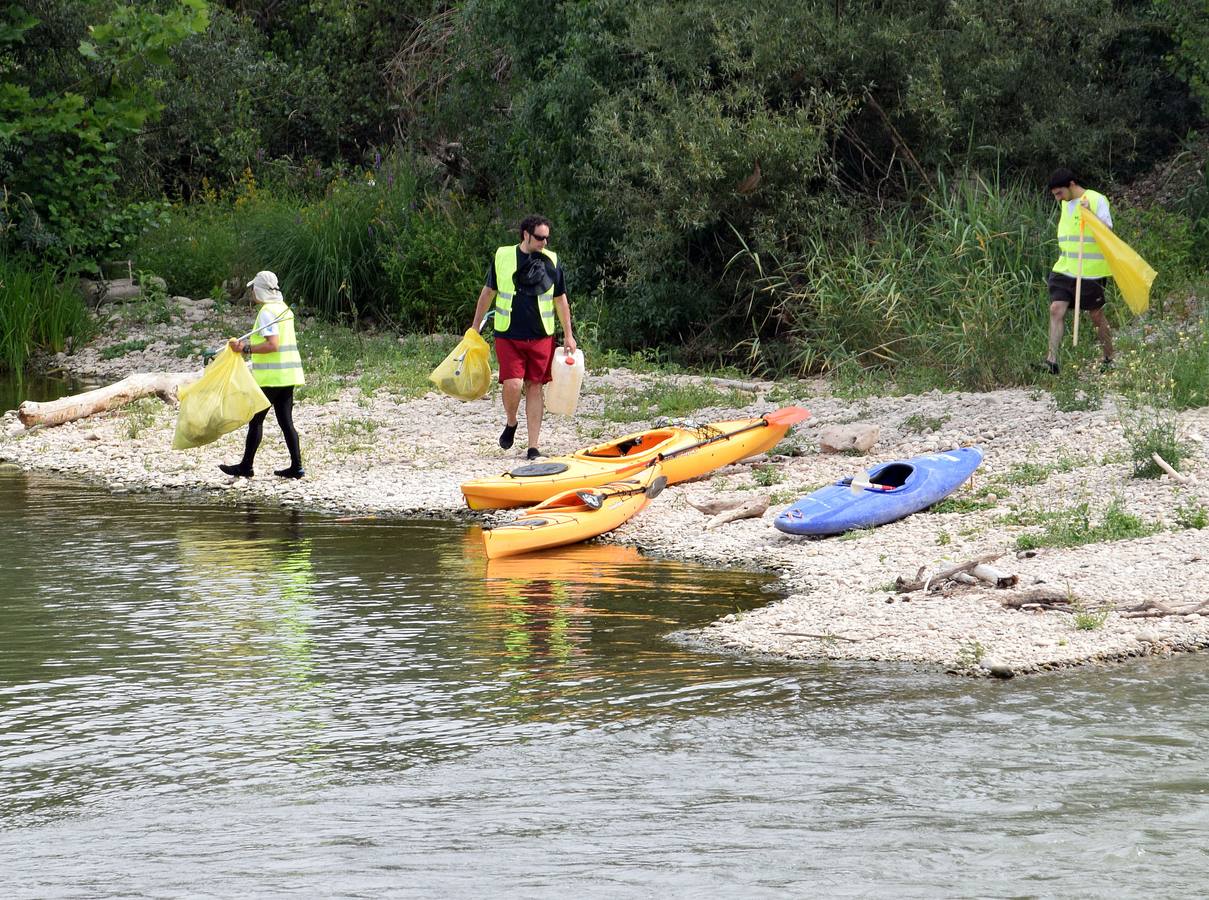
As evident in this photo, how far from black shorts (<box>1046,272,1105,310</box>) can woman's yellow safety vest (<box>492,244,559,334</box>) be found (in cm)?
440

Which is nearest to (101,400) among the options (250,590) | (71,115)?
(71,115)

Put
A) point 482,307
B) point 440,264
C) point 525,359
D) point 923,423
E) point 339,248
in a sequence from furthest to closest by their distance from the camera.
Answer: point 339,248 < point 440,264 < point 923,423 < point 482,307 < point 525,359

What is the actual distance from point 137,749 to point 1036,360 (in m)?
9.76

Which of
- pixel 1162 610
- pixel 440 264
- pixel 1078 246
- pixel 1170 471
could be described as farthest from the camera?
pixel 440 264

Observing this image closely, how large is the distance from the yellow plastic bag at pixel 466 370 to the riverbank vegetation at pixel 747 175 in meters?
3.88

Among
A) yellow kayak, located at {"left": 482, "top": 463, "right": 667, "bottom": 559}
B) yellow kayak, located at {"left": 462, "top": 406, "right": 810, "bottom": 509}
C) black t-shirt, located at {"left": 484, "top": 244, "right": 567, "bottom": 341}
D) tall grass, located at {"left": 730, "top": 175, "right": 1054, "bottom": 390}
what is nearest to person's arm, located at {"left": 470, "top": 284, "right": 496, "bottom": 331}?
black t-shirt, located at {"left": 484, "top": 244, "right": 567, "bottom": 341}

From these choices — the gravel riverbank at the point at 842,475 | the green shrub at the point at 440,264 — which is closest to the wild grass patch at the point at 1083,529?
the gravel riverbank at the point at 842,475

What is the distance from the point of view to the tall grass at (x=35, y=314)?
66.7 feet

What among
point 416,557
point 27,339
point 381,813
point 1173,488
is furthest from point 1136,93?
point 381,813

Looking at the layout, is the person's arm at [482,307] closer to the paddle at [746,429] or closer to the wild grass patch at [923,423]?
the paddle at [746,429]

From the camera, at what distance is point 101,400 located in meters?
15.8

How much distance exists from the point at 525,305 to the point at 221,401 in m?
2.36

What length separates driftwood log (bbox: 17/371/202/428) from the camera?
1548 centimetres

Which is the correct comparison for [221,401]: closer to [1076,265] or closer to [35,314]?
[1076,265]
